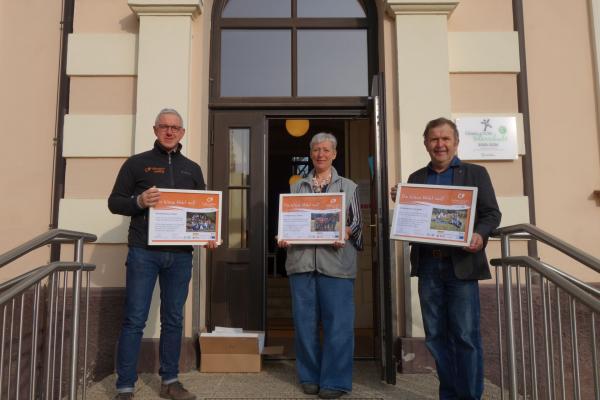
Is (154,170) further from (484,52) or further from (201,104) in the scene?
(484,52)

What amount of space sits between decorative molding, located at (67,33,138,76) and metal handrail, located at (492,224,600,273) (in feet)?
11.3

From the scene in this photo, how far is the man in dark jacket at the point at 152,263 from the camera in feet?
11.2

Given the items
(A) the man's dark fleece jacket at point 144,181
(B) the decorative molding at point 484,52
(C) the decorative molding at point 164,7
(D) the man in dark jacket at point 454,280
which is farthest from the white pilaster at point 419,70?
(A) the man's dark fleece jacket at point 144,181

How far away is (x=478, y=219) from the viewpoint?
3.15m

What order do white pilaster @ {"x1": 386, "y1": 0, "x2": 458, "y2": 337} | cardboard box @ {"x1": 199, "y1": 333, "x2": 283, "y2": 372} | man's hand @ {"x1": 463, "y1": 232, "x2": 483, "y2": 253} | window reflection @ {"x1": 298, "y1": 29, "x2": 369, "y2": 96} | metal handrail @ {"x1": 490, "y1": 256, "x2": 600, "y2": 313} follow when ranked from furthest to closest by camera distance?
window reflection @ {"x1": 298, "y1": 29, "x2": 369, "y2": 96}, white pilaster @ {"x1": 386, "y1": 0, "x2": 458, "y2": 337}, cardboard box @ {"x1": 199, "y1": 333, "x2": 283, "y2": 372}, man's hand @ {"x1": 463, "y1": 232, "x2": 483, "y2": 253}, metal handrail @ {"x1": 490, "y1": 256, "x2": 600, "y2": 313}

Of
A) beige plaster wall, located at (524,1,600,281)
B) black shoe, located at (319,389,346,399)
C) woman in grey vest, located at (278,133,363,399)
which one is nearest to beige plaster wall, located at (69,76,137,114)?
woman in grey vest, located at (278,133,363,399)

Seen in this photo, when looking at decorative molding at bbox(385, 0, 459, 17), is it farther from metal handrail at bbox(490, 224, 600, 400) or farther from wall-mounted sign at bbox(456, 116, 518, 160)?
metal handrail at bbox(490, 224, 600, 400)

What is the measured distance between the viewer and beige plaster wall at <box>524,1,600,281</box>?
4.56 metres

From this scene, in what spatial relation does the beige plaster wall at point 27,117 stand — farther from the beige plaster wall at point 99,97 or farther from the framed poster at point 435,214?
the framed poster at point 435,214

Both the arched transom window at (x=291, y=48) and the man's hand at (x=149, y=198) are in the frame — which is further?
the arched transom window at (x=291, y=48)

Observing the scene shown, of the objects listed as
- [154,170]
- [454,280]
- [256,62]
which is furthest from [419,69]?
[154,170]

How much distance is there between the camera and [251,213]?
482 cm

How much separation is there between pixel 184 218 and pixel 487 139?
2700 mm

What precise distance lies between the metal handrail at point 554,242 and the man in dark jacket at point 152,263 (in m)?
1.91
